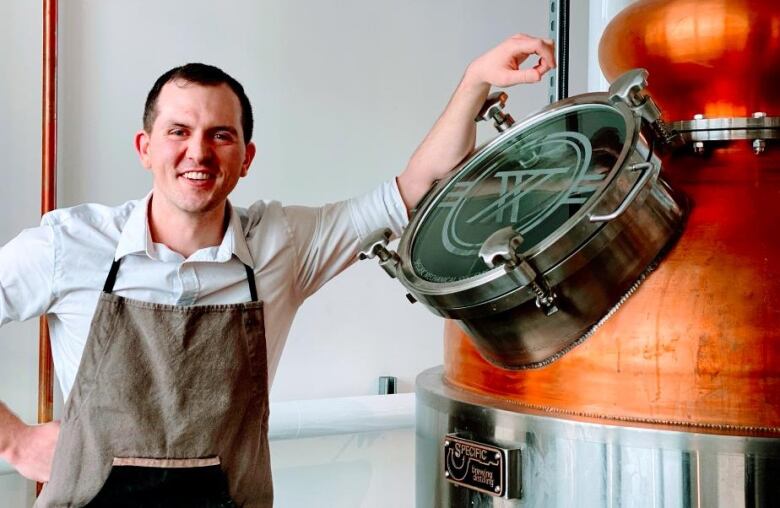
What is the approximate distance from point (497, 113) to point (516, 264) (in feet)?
1.47

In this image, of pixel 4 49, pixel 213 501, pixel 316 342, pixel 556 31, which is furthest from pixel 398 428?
pixel 4 49

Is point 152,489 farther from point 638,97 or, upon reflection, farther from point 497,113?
point 638,97

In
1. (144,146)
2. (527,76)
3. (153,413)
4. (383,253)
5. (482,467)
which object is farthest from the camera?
(144,146)

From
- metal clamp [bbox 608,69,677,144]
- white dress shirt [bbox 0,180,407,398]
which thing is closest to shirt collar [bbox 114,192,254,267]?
white dress shirt [bbox 0,180,407,398]

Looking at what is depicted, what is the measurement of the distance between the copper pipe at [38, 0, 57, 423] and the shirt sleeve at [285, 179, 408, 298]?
0.65 m

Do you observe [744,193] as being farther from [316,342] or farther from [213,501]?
[316,342]

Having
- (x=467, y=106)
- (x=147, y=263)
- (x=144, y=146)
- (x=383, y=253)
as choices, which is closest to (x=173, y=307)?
(x=147, y=263)

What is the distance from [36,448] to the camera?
4.64 feet

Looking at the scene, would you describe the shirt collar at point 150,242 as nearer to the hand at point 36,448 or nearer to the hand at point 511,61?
the hand at point 36,448

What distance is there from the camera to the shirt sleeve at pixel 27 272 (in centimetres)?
136

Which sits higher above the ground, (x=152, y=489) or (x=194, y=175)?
(x=194, y=175)

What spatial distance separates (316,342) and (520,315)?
1410 millimetres

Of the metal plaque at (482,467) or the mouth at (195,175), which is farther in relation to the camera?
the mouth at (195,175)

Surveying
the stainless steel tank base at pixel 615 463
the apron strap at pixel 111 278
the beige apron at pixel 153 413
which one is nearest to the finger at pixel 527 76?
the stainless steel tank base at pixel 615 463
